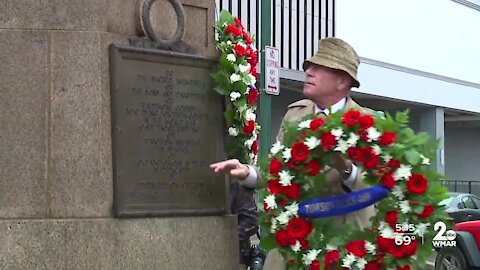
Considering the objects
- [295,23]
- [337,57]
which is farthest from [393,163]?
[295,23]

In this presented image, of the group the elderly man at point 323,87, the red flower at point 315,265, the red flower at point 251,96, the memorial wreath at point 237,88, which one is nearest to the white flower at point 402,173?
the elderly man at point 323,87

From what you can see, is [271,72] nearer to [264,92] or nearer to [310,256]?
[264,92]

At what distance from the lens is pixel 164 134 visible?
545 cm

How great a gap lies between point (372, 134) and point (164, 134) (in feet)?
5.58

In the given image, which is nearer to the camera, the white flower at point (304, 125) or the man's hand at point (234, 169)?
the white flower at point (304, 125)

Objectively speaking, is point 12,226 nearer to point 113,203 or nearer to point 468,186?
point 113,203

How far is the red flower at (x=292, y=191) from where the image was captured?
13.8 ft

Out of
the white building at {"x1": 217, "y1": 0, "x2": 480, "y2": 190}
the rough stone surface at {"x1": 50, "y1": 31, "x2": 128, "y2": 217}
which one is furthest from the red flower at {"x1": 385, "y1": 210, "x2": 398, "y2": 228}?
the white building at {"x1": 217, "y1": 0, "x2": 480, "y2": 190}

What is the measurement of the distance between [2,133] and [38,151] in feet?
0.75

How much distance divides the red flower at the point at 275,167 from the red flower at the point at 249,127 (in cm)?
154

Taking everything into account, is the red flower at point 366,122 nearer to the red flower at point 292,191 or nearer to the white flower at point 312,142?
the white flower at point 312,142

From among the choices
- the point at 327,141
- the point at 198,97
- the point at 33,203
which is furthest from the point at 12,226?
the point at 327,141

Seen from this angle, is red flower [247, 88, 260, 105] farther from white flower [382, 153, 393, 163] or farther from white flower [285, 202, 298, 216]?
white flower [382, 153, 393, 163]

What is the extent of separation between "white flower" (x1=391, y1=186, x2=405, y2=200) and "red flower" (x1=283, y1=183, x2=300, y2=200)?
1.48 feet
